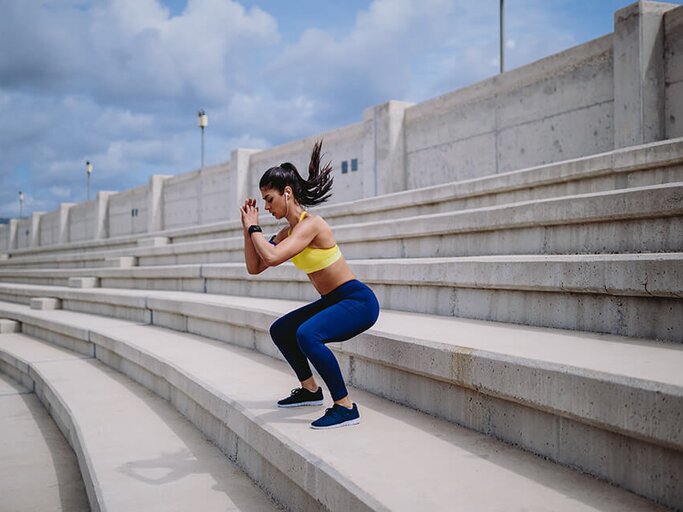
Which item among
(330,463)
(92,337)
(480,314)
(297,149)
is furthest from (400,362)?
(297,149)

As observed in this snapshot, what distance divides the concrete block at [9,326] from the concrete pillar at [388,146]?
23.2ft

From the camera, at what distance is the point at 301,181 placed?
10.7ft

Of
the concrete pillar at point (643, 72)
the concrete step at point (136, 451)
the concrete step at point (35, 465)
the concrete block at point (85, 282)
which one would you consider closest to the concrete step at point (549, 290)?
the concrete step at point (136, 451)

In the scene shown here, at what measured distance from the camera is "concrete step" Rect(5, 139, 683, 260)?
4457 mm

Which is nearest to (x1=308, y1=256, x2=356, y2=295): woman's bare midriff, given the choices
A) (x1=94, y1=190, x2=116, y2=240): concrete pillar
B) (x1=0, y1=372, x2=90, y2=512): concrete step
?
(x1=0, y1=372, x2=90, y2=512): concrete step

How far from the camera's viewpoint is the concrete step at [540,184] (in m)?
4.46

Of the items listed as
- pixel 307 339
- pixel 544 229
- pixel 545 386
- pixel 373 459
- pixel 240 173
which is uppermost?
pixel 240 173

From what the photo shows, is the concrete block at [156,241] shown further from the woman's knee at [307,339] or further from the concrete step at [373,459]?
the woman's knee at [307,339]

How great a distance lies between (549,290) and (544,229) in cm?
93

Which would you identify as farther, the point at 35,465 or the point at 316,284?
the point at 35,465

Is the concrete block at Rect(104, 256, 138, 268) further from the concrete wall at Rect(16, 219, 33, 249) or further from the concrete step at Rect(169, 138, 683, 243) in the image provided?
the concrete wall at Rect(16, 219, 33, 249)

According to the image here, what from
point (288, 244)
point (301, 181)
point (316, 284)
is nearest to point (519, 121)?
point (301, 181)

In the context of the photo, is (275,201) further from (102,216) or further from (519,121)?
(102,216)

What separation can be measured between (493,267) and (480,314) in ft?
1.30
